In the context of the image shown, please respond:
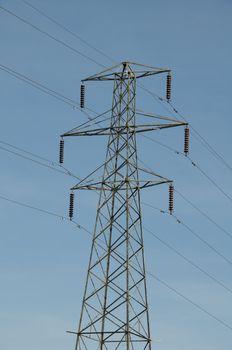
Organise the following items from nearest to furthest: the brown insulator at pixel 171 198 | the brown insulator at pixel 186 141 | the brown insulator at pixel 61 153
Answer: the brown insulator at pixel 171 198 < the brown insulator at pixel 186 141 < the brown insulator at pixel 61 153

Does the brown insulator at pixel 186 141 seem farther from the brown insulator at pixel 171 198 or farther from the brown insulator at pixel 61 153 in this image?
the brown insulator at pixel 61 153

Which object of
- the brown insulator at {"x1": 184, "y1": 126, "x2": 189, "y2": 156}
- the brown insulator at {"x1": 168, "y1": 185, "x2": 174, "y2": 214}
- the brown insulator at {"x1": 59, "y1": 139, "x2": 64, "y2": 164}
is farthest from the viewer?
the brown insulator at {"x1": 59, "y1": 139, "x2": 64, "y2": 164}

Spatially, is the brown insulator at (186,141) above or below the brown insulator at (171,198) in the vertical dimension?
above

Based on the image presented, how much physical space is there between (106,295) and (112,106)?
11387 millimetres

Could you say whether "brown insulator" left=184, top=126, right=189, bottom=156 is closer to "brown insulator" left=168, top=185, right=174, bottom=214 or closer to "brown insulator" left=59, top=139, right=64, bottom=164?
"brown insulator" left=168, top=185, right=174, bottom=214

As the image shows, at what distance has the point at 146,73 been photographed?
75312 millimetres

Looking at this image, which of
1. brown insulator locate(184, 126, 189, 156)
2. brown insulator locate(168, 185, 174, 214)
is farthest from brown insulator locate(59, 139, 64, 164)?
brown insulator locate(184, 126, 189, 156)

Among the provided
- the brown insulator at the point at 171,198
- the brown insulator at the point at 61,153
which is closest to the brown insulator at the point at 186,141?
the brown insulator at the point at 171,198

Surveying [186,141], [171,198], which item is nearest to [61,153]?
[171,198]

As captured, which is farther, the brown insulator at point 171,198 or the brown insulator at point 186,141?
the brown insulator at point 186,141

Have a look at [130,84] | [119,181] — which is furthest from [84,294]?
[130,84]

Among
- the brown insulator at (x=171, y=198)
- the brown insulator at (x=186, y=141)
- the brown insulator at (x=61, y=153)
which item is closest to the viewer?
the brown insulator at (x=171, y=198)

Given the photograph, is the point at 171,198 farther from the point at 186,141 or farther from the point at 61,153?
the point at 61,153

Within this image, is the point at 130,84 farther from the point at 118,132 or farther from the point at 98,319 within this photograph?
the point at 98,319
